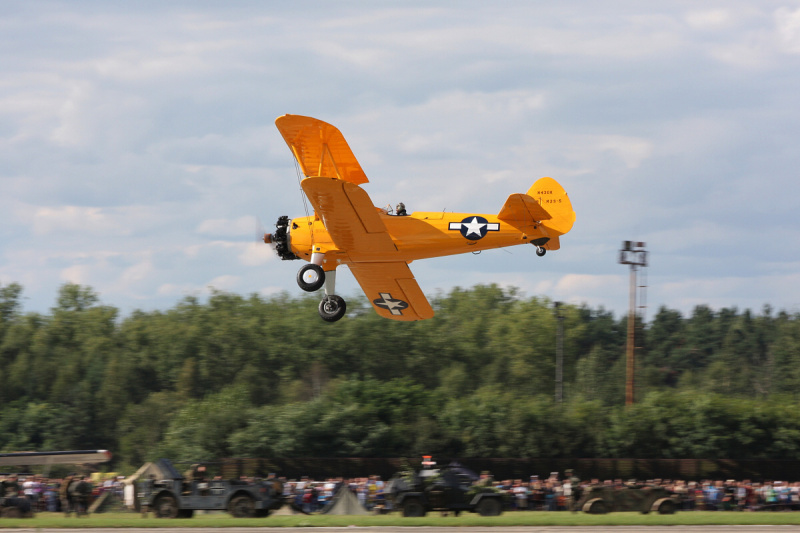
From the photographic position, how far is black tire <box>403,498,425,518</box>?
2148 cm

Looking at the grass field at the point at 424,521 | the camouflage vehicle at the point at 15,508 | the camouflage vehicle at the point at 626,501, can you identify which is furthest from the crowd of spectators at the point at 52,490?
the camouflage vehicle at the point at 626,501

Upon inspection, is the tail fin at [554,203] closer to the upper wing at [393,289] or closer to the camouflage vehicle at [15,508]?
the upper wing at [393,289]

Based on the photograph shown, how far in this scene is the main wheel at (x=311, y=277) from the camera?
20703 mm

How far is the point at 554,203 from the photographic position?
20203 millimetres

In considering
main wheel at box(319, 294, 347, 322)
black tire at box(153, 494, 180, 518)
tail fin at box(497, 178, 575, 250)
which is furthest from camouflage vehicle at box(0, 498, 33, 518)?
tail fin at box(497, 178, 575, 250)

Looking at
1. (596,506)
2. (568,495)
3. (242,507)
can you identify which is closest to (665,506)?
(596,506)

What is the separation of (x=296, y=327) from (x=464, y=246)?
106 ft

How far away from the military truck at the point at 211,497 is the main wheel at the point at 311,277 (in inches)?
202

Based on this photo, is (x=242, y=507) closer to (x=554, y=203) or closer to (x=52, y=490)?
(x=52, y=490)

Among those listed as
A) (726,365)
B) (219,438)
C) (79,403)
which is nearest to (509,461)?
(219,438)

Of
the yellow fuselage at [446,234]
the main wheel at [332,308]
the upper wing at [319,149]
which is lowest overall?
the main wheel at [332,308]

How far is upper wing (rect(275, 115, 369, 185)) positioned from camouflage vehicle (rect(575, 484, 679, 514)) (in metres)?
9.75

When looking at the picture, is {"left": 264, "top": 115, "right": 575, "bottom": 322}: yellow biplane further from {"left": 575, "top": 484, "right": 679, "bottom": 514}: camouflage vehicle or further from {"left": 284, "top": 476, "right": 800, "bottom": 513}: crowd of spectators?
{"left": 575, "top": 484, "right": 679, "bottom": 514}: camouflage vehicle

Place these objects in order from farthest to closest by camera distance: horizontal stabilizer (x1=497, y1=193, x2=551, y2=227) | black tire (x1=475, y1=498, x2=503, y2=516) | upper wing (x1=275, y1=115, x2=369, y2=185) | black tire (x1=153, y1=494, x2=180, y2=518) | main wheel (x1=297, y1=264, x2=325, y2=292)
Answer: black tire (x1=153, y1=494, x2=180, y2=518) → black tire (x1=475, y1=498, x2=503, y2=516) → main wheel (x1=297, y1=264, x2=325, y2=292) → horizontal stabilizer (x1=497, y1=193, x2=551, y2=227) → upper wing (x1=275, y1=115, x2=369, y2=185)
